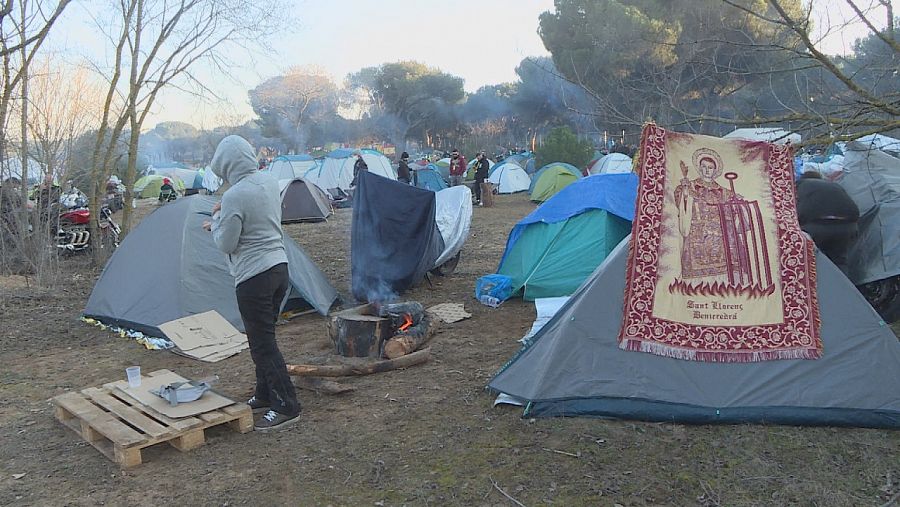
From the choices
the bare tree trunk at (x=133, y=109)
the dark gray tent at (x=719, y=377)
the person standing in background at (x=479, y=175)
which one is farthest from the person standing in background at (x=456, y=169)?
the dark gray tent at (x=719, y=377)

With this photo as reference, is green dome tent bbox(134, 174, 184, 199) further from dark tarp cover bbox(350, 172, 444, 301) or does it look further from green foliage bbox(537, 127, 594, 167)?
dark tarp cover bbox(350, 172, 444, 301)

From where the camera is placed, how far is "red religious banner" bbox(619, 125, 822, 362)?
413 cm

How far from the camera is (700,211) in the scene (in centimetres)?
423

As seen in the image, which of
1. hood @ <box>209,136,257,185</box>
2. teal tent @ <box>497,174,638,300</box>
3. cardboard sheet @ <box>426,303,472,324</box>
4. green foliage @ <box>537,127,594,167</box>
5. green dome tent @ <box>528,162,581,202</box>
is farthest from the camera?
green foliage @ <box>537,127,594,167</box>

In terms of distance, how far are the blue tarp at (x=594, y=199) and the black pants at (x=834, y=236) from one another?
1801mm

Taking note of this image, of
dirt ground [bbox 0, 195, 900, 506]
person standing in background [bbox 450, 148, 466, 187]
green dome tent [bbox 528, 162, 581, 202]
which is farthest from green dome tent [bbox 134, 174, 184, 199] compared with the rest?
dirt ground [bbox 0, 195, 900, 506]

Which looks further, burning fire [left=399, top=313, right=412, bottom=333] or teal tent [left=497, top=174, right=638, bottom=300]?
teal tent [left=497, top=174, right=638, bottom=300]

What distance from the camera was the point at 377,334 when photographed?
5730 millimetres

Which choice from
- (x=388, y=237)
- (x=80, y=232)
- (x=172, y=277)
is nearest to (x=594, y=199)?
(x=388, y=237)

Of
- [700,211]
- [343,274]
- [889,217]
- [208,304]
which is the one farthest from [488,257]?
[700,211]

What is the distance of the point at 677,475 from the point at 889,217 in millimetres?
3906

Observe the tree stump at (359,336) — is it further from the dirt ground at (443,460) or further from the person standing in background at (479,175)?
the person standing in background at (479,175)

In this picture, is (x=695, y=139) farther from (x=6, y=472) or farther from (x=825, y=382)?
(x=6, y=472)

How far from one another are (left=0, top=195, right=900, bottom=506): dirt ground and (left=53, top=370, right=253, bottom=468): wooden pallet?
78mm
